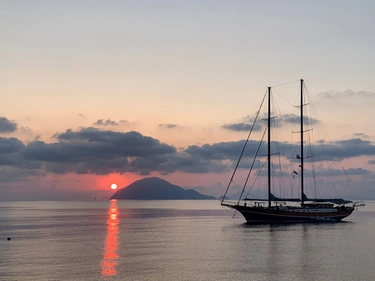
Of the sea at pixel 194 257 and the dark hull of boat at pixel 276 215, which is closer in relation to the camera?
the sea at pixel 194 257

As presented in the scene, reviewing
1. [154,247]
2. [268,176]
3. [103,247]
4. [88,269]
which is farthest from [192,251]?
[268,176]

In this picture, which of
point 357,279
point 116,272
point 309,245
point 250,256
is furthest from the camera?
point 309,245

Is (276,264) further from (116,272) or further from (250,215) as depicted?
(250,215)

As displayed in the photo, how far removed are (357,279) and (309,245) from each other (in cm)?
2835

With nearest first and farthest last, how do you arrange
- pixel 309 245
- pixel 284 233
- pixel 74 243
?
pixel 309 245 → pixel 74 243 → pixel 284 233

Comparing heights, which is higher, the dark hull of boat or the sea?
the dark hull of boat

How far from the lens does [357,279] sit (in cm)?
5225

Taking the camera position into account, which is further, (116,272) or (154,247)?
(154,247)

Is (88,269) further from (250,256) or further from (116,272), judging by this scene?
(250,256)

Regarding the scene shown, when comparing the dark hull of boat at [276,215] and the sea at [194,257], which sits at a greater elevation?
the dark hull of boat at [276,215]

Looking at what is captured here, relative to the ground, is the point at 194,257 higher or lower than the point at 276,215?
lower

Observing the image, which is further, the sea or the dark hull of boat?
the dark hull of boat

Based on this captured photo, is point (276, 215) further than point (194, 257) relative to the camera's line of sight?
Yes

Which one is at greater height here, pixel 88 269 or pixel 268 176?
pixel 268 176
